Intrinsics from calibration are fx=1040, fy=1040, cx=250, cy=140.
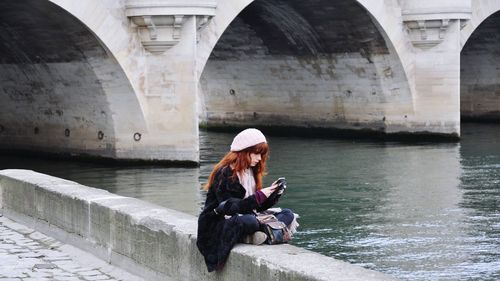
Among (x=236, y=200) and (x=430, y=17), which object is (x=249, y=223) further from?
(x=430, y=17)

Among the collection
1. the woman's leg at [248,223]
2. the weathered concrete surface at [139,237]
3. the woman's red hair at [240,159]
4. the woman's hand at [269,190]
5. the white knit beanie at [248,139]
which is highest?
the white knit beanie at [248,139]

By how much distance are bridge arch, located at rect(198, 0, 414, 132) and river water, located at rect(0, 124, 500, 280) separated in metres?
1.65

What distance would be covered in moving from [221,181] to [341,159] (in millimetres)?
16476

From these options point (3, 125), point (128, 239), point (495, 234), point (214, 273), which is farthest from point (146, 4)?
point (214, 273)

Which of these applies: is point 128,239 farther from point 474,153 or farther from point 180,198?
point 474,153

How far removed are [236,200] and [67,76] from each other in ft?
49.2

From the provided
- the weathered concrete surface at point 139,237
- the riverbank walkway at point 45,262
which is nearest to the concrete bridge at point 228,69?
the weathered concrete surface at point 139,237

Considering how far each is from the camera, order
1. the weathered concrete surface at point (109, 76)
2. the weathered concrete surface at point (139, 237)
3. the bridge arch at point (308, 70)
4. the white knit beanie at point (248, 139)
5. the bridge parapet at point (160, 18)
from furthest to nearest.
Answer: the bridge arch at point (308, 70) → the bridge parapet at point (160, 18) → the weathered concrete surface at point (109, 76) → the white knit beanie at point (248, 139) → the weathered concrete surface at point (139, 237)

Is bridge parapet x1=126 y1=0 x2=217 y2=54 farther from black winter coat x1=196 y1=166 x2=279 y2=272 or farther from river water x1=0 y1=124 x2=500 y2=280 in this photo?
black winter coat x1=196 y1=166 x2=279 y2=272

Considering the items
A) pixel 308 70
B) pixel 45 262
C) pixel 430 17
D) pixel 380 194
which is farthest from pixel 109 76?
pixel 45 262

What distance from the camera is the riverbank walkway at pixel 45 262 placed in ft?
23.3

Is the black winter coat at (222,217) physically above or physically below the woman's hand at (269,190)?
below

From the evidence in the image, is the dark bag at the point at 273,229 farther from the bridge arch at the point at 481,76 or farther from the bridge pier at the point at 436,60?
the bridge arch at the point at 481,76

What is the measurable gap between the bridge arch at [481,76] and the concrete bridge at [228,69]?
41 millimetres
